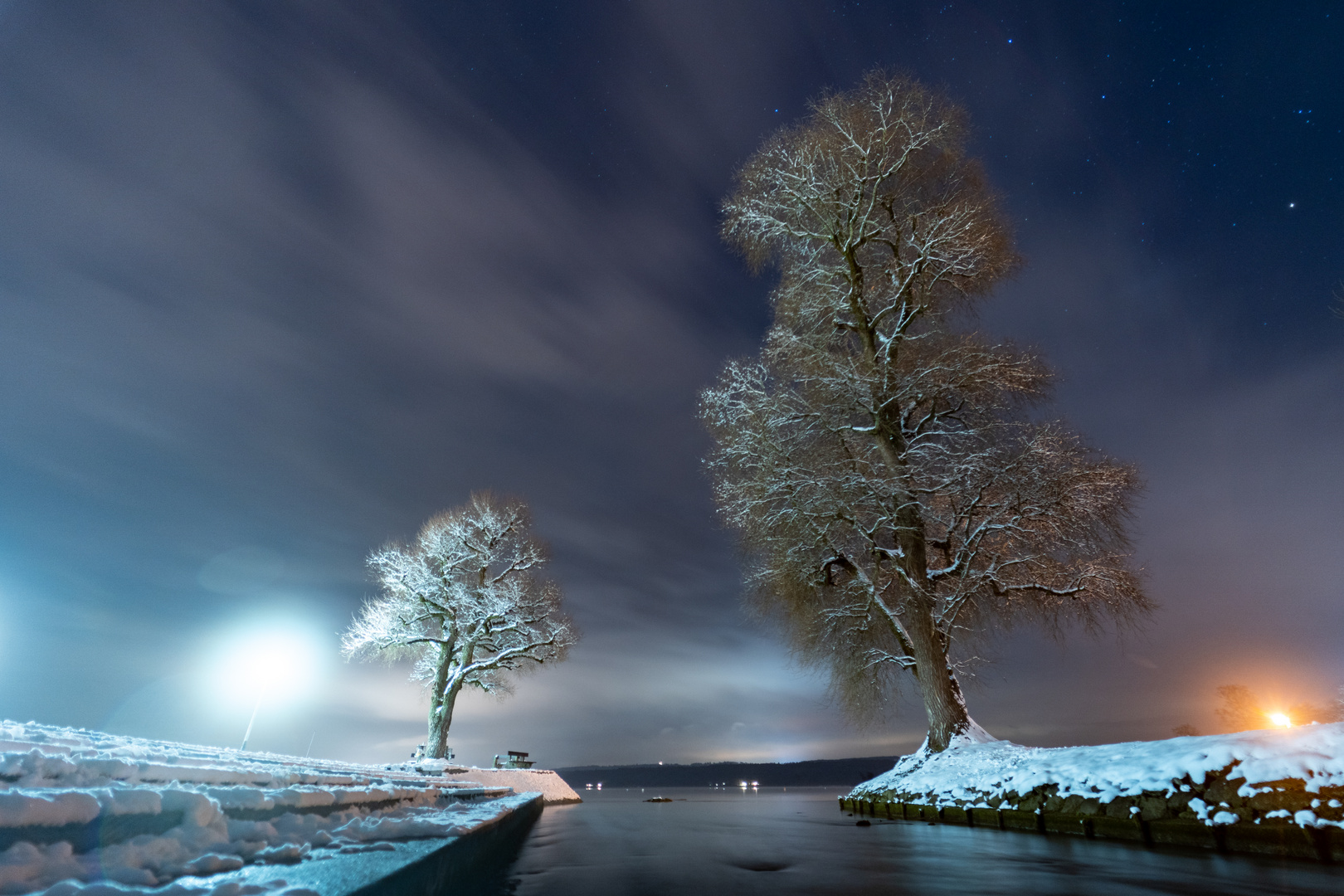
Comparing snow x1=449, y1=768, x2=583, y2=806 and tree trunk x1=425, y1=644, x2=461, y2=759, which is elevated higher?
tree trunk x1=425, y1=644, x2=461, y2=759

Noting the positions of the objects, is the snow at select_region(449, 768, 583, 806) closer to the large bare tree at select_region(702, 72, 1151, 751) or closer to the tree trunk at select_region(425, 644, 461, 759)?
the tree trunk at select_region(425, 644, 461, 759)

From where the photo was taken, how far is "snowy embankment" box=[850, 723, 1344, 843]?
509cm

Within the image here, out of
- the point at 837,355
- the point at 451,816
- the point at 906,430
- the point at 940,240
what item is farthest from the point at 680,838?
the point at 940,240

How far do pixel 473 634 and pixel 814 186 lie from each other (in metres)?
21.1

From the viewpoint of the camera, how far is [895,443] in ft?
46.3

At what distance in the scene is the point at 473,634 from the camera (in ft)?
75.5

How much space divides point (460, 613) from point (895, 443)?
1841cm

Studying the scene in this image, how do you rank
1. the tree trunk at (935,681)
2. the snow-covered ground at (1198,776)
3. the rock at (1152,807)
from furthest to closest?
the tree trunk at (935,681)
the rock at (1152,807)
the snow-covered ground at (1198,776)

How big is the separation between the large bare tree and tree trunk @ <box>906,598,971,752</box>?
0.04m

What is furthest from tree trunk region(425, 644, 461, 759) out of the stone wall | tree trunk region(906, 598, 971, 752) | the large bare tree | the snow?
the stone wall

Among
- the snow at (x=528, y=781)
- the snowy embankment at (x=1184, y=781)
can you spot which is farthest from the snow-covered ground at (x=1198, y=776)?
the snow at (x=528, y=781)

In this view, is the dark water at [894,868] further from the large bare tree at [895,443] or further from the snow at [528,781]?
the snow at [528,781]

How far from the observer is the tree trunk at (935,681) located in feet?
37.8

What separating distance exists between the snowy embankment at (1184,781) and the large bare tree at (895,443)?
285cm
